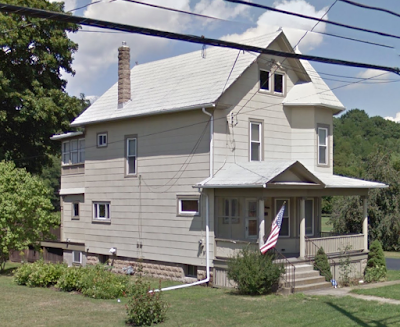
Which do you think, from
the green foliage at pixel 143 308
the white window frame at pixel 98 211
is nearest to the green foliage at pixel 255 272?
the green foliage at pixel 143 308

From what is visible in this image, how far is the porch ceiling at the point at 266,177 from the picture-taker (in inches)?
724

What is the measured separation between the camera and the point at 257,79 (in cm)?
2175

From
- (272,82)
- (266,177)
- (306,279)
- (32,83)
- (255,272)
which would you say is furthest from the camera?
(32,83)

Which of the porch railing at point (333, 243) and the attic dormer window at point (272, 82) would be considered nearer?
the porch railing at point (333, 243)

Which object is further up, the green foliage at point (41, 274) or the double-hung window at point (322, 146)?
the double-hung window at point (322, 146)

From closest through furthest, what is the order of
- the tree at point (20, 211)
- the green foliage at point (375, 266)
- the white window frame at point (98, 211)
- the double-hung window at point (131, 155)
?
the green foliage at point (375, 266), the double-hung window at point (131, 155), the tree at point (20, 211), the white window frame at point (98, 211)

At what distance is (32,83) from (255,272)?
822 inches

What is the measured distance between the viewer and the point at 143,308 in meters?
13.2

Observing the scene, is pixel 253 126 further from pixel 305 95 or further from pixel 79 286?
pixel 79 286

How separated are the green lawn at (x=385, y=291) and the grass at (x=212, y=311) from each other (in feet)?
4.31

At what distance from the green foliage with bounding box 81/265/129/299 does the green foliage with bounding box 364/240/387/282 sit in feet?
30.5

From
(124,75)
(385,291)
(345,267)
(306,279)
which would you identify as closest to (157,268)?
(306,279)

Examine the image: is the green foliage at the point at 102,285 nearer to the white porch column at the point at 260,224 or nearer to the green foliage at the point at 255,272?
the green foliage at the point at 255,272

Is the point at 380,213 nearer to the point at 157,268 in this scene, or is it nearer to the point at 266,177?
the point at 157,268
